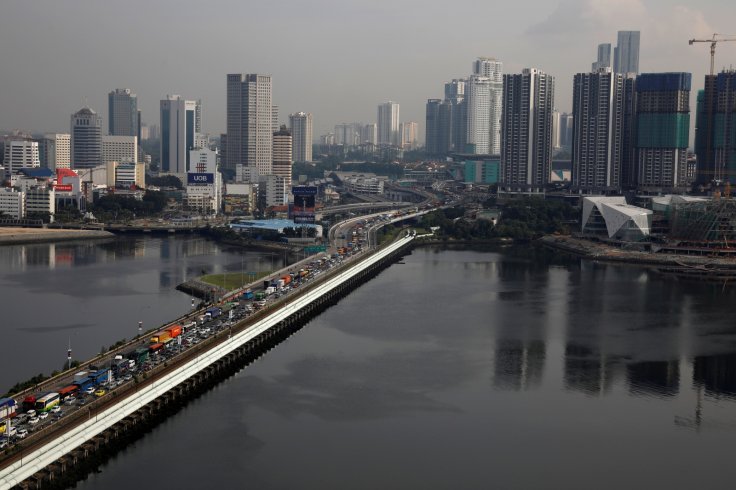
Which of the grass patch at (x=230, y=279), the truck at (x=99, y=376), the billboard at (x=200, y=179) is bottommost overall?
the truck at (x=99, y=376)

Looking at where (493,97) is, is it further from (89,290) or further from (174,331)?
(174,331)

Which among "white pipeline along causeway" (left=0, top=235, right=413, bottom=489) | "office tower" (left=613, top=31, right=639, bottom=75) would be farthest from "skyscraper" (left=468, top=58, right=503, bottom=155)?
"white pipeline along causeway" (left=0, top=235, right=413, bottom=489)

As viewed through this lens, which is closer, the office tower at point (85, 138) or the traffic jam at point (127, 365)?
the traffic jam at point (127, 365)

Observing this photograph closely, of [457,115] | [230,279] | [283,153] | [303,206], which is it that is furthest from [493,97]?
[230,279]

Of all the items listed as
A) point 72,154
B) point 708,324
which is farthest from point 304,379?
point 72,154

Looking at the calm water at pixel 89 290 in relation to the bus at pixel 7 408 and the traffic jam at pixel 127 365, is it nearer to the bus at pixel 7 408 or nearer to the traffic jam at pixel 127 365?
the traffic jam at pixel 127 365

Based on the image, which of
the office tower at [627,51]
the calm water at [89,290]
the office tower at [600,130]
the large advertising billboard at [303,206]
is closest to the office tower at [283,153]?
the office tower at [600,130]
